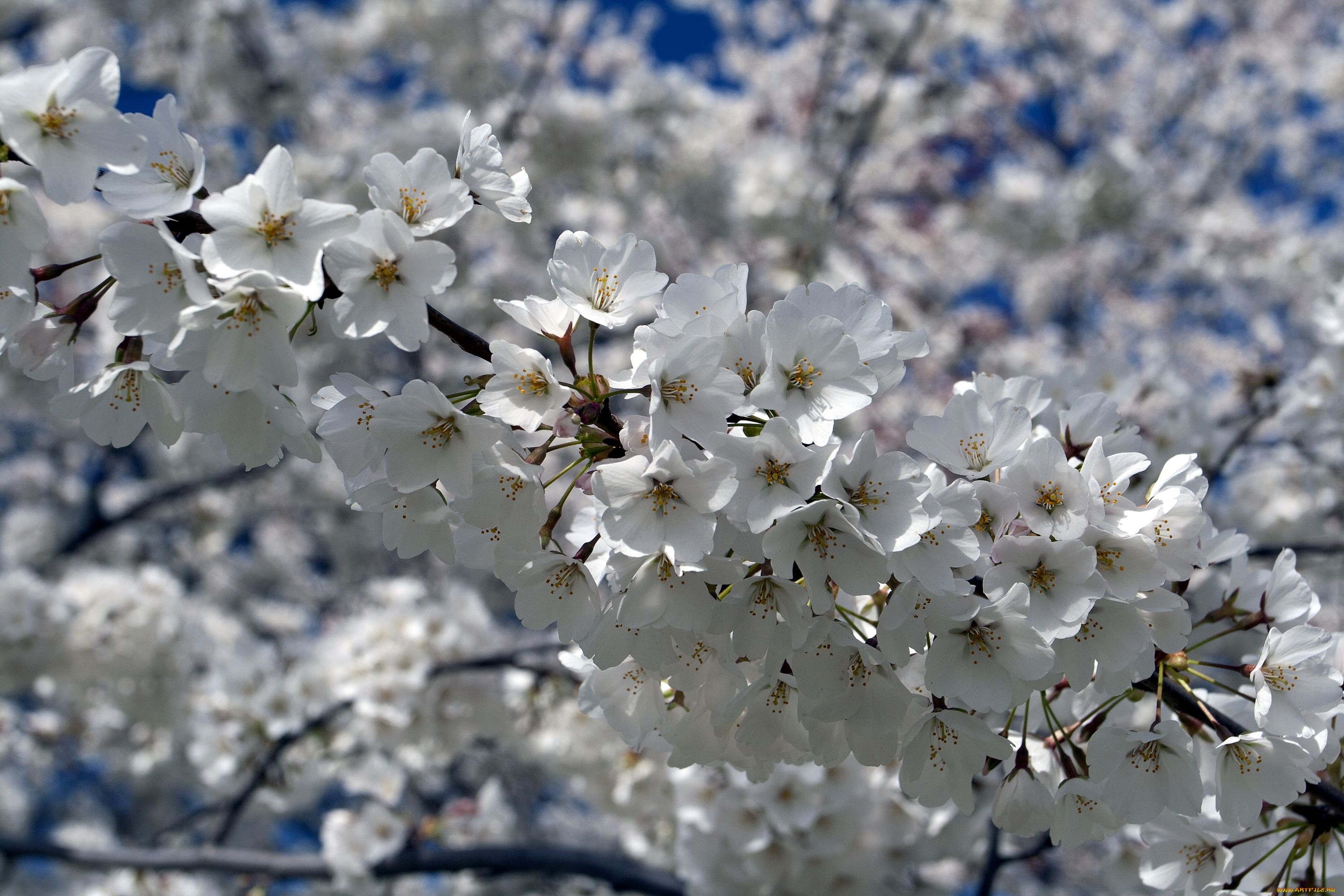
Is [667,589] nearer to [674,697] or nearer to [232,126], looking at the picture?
[674,697]

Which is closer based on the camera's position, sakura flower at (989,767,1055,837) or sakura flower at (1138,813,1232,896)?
sakura flower at (989,767,1055,837)

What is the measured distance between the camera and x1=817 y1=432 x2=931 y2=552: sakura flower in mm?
1231

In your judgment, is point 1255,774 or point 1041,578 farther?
point 1255,774

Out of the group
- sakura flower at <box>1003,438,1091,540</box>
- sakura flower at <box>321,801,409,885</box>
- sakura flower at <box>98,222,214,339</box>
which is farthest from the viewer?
sakura flower at <box>321,801,409,885</box>

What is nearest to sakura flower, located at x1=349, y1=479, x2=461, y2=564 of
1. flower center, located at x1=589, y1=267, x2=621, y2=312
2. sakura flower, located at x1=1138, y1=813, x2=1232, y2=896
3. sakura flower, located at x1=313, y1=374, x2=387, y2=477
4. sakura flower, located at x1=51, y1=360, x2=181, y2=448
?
sakura flower, located at x1=313, y1=374, x2=387, y2=477

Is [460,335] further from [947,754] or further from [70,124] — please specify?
[947,754]

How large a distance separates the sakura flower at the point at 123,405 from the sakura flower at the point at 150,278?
11cm

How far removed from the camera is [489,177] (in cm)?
144

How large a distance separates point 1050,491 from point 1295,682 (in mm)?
551

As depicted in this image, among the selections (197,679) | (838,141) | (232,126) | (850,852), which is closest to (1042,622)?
(850,852)

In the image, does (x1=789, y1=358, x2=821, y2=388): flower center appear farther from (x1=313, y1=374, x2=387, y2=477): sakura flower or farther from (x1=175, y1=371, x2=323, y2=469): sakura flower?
(x1=175, y1=371, x2=323, y2=469): sakura flower

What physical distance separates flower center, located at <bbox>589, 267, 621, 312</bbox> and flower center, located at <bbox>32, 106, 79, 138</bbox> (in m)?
0.78

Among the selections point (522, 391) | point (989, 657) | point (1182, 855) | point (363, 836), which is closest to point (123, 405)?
point (522, 391)

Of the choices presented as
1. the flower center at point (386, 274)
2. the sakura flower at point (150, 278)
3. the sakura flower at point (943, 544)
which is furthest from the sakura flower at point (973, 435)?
the sakura flower at point (150, 278)
